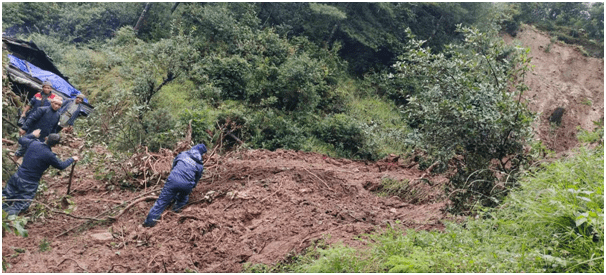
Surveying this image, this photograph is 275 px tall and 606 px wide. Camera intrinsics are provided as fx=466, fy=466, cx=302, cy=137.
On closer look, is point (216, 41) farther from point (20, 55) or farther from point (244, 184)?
point (244, 184)

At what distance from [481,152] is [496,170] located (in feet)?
1.10

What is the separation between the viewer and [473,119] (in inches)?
245

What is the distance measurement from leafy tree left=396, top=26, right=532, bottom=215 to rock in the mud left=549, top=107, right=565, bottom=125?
1631 cm

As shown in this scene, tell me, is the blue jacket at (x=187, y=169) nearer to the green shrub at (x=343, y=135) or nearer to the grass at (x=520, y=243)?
the grass at (x=520, y=243)

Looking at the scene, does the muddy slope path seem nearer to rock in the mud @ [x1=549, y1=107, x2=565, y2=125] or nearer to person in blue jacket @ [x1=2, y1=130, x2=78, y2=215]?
person in blue jacket @ [x1=2, y1=130, x2=78, y2=215]

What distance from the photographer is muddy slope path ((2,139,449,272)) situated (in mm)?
5426

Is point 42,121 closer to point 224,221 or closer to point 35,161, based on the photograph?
point 35,161

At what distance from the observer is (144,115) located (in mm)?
11023

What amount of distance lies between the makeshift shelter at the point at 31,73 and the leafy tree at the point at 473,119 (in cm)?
842

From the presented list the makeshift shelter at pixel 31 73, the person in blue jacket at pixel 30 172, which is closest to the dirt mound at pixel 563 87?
the makeshift shelter at pixel 31 73

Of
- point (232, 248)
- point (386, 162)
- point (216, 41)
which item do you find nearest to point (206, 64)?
point (216, 41)

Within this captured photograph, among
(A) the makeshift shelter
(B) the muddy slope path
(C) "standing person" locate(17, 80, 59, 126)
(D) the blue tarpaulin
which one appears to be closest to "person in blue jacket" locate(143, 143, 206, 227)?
(B) the muddy slope path

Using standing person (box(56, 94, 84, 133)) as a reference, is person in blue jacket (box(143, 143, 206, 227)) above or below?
above

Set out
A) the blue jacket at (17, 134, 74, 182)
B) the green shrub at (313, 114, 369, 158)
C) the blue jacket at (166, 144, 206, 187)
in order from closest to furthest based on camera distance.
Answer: the blue jacket at (17, 134, 74, 182) → the blue jacket at (166, 144, 206, 187) → the green shrub at (313, 114, 369, 158)
